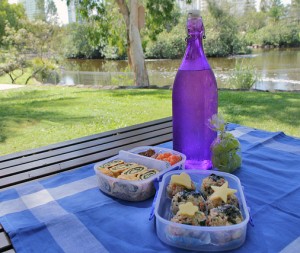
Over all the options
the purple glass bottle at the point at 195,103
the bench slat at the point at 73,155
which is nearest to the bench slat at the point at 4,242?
the bench slat at the point at 73,155

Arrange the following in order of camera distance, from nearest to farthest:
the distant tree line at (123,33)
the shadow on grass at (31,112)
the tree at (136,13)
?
the shadow on grass at (31,112), the tree at (136,13), the distant tree line at (123,33)

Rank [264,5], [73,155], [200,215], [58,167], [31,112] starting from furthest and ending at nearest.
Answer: [264,5] < [31,112] < [73,155] < [58,167] < [200,215]

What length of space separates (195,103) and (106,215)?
42 centimetres

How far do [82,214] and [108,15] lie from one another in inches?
275

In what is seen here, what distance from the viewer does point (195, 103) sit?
3.17 ft

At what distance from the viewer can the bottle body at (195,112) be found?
97cm

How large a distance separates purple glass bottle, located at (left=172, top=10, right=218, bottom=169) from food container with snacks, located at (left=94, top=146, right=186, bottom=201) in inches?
3.5

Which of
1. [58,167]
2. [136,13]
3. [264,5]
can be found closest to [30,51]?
[136,13]

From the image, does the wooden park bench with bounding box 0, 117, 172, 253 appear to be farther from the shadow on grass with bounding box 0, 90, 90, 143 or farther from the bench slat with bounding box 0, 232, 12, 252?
the shadow on grass with bounding box 0, 90, 90, 143

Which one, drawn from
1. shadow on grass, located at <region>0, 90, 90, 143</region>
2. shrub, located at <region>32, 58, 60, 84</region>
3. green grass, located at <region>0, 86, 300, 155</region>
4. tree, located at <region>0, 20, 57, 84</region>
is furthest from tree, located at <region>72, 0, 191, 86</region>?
shrub, located at <region>32, 58, 60, 84</region>

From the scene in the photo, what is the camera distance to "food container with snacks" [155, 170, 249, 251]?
0.60 meters

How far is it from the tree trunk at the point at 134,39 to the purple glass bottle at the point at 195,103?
571cm

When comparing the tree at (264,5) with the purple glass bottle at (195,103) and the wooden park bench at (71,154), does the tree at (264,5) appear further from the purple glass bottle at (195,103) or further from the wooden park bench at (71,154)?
the purple glass bottle at (195,103)

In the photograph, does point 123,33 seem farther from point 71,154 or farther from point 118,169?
point 118,169
